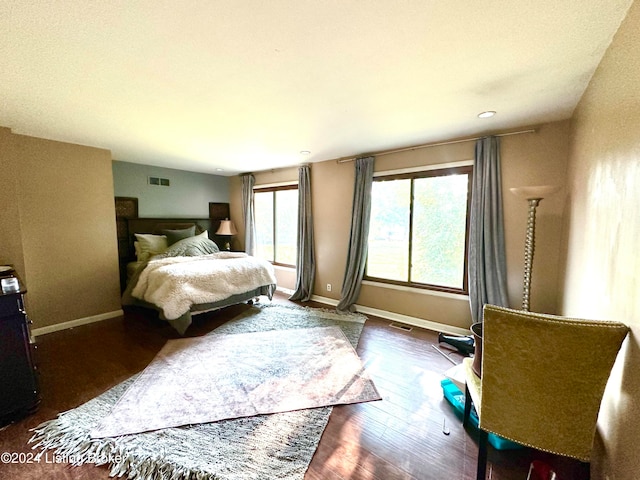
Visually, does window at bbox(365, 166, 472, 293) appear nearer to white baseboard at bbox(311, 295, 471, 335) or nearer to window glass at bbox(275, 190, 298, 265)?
white baseboard at bbox(311, 295, 471, 335)

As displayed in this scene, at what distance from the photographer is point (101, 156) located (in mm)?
3375

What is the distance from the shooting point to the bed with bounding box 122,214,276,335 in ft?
9.59

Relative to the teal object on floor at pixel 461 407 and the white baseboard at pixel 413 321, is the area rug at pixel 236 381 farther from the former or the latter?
the white baseboard at pixel 413 321

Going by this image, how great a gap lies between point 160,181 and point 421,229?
4.43 meters

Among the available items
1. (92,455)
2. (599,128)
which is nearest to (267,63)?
(599,128)

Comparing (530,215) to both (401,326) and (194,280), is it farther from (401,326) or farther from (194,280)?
(194,280)

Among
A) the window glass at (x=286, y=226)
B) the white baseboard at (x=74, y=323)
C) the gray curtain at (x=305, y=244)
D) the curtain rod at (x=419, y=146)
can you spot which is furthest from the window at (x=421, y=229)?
the white baseboard at (x=74, y=323)

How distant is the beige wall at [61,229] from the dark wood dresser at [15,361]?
1.39 meters

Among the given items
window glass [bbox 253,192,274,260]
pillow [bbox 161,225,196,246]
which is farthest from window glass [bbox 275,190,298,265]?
pillow [bbox 161,225,196,246]

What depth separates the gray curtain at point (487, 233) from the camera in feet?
8.82

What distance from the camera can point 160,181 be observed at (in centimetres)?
450

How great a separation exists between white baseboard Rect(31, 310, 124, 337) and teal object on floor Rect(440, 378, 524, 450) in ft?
13.8

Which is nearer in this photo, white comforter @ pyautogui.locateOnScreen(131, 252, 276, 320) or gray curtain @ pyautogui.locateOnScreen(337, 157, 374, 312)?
white comforter @ pyautogui.locateOnScreen(131, 252, 276, 320)

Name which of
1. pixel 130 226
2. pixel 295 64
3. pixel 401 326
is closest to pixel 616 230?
pixel 295 64
